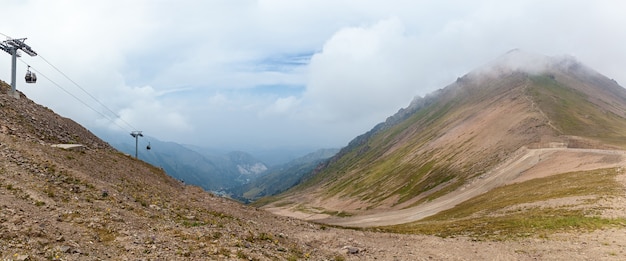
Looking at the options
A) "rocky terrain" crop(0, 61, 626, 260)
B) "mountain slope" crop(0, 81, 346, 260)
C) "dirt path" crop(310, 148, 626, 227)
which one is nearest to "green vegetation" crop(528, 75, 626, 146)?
"dirt path" crop(310, 148, 626, 227)

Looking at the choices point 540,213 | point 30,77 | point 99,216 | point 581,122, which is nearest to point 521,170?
point 540,213

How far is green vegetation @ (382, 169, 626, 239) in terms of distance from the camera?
41.9 m

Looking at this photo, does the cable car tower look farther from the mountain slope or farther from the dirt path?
the dirt path

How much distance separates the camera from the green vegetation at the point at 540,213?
41875 millimetres

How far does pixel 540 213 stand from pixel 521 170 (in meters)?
61.3

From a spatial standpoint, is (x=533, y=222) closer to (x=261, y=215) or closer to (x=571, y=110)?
(x=261, y=215)

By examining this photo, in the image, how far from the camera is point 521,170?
104938 millimetres

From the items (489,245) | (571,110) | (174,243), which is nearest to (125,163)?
(174,243)

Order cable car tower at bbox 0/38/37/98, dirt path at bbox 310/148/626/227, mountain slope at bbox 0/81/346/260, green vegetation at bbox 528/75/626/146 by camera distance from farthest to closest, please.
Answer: green vegetation at bbox 528/75/626/146 < dirt path at bbox 310/148/626/227 < cable car tower at bbox 0/38/37/98 < mountain slope at bbox 0/81/346/260

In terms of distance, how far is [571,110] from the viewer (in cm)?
18300

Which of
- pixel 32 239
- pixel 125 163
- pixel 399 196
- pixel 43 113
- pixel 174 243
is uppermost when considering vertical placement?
pixel 43 113

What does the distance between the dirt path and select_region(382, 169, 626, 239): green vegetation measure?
11.0m

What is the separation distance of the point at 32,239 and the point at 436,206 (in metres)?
95.5

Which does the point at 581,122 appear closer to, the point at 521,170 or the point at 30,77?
the point at 521,170
